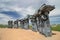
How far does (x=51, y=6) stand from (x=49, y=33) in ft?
8.55

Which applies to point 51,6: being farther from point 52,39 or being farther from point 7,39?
point 7,39

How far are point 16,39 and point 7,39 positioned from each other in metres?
0.81

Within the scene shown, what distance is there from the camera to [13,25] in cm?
3519

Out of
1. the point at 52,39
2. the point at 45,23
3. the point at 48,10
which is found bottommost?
the point at 52,39

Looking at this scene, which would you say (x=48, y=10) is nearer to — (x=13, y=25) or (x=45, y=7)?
(x=45, y=7)

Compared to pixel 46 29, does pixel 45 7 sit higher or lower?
higher

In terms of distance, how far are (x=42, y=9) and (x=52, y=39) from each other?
283 cm

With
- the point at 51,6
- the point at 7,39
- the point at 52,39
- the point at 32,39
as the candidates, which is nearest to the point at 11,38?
the point at 7,39

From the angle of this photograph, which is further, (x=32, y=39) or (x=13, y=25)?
(x=13, y=25)

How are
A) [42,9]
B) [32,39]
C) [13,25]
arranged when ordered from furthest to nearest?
[13,25]
[42,9]
[32,39]

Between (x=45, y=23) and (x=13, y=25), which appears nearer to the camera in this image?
(x=45, y=23)

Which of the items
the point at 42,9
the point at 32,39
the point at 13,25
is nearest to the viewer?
the point at 32,39

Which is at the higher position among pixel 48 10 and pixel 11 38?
pixel 48 10

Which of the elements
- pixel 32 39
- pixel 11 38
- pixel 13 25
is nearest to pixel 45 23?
pixel 32 39
